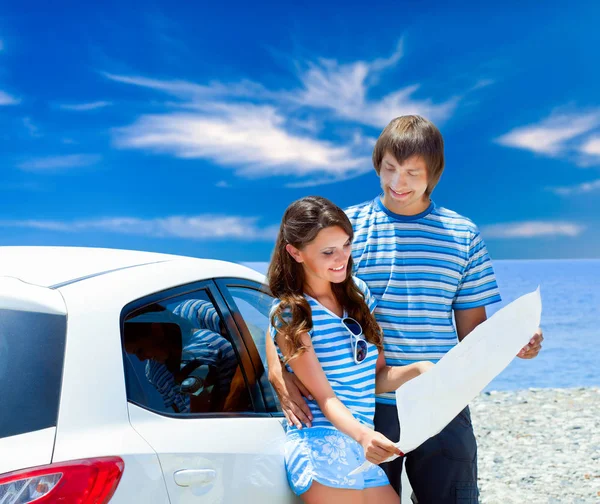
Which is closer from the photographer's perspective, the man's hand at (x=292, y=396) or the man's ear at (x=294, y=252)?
the man's hand at (x=292, y=396)

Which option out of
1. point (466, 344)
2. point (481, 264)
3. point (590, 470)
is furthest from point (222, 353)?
point (590, 470)

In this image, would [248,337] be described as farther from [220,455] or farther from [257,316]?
[220,455]

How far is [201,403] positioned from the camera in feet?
7.09

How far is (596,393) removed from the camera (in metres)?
11.2

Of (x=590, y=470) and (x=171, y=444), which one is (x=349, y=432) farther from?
(x=590, y=470)

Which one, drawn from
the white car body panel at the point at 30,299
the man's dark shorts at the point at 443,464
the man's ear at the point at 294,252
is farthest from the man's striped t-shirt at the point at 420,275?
the white car body panel at the point at 30,299

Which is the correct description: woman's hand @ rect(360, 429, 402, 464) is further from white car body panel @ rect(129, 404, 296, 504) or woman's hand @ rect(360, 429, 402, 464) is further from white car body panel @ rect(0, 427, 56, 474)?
white car body panel @ rect(0, 427, 56, 474)

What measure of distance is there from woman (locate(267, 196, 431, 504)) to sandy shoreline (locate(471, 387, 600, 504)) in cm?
396

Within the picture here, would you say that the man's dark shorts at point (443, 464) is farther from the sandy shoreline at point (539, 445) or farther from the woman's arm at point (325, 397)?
the sandy shoreline at point (539, 445)

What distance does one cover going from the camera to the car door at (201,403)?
1806 millimetres

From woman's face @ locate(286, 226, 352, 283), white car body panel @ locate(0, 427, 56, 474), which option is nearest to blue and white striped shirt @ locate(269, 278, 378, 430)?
woman's face @ locate(286, 226, 352, 283)

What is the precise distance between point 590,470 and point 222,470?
5.76 metres

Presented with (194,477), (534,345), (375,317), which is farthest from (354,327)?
(194,477)

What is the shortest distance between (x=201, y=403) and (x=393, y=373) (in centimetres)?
69
